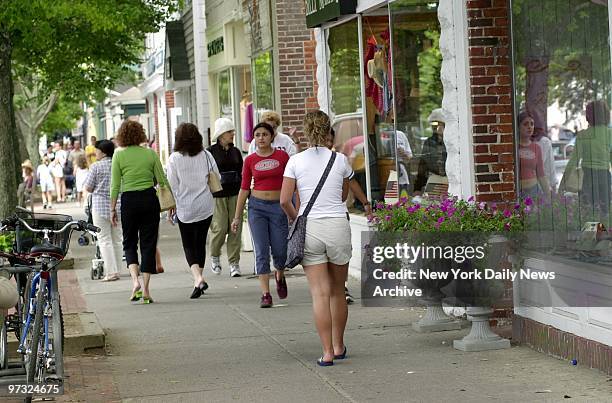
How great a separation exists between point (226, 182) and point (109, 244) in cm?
183

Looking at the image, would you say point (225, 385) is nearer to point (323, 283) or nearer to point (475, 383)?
point (323, 283)

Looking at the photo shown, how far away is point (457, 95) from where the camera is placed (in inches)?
403

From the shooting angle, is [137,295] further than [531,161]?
Yes

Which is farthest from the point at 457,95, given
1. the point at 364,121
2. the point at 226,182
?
the point at 226,182

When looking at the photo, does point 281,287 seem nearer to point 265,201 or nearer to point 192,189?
point 265,201

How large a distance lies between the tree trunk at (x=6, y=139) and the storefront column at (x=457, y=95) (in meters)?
12.5

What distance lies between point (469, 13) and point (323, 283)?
8.76 feet

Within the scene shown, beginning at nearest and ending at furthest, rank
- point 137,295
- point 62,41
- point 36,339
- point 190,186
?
point 36,339 → point 190,186 → point 137,295 → point 62,41

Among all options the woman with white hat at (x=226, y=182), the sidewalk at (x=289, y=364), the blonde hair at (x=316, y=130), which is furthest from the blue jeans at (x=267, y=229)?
the blonde hair at (x=316, y=130)

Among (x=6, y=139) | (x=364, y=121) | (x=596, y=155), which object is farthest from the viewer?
(x=6, y=139)

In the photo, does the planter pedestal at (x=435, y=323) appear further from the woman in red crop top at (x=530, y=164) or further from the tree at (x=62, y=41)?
the tree at (x=62, y=41)

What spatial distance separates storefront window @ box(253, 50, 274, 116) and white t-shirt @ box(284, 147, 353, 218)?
10.0 meters

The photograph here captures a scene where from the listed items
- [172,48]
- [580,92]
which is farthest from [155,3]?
[580,92]

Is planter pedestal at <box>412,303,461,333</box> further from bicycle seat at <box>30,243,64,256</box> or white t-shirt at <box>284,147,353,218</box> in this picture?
bicycle seat at <box>30,243,64,256</box>
